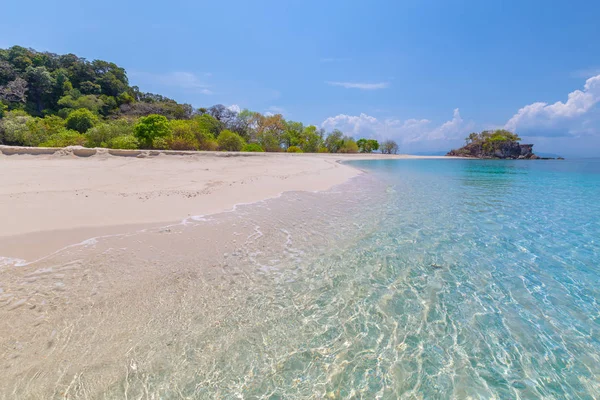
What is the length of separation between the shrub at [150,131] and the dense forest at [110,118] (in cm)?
9

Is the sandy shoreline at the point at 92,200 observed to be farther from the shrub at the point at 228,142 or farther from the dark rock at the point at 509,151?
the dark rock at the point at 509,151

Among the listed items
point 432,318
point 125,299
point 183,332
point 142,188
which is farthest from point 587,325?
point 142,188

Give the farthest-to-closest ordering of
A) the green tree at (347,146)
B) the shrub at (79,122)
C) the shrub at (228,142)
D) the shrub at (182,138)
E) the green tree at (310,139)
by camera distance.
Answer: the green tree at (347,146) < the green tree at (310,139) < the shrub at (79,122) < the shrub at (228,142) < the shrub at (182,138)

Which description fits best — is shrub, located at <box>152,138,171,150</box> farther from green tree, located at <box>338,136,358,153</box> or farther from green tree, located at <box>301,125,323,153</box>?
green tree, located at <box>338,136,358,153</box>

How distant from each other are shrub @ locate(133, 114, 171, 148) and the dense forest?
0.09 metres

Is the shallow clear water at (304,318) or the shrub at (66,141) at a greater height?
the shrub at (66,141)

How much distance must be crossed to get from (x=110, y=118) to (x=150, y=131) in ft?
115

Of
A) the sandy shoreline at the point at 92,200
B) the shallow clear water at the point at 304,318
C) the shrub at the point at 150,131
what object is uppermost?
the shrub at the point at 150,131

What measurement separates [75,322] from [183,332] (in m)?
1.33

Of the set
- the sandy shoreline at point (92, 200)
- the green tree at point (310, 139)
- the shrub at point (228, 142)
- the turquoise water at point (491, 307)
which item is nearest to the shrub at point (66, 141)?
the sandy shoreline at point (92, 200)

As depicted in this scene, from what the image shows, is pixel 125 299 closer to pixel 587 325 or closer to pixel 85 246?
pixel 85 246

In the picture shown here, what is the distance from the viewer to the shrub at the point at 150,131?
83.9ft

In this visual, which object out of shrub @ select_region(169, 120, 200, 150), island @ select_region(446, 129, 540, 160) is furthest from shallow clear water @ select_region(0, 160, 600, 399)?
island @ select_region(446, 129, 540, 160)

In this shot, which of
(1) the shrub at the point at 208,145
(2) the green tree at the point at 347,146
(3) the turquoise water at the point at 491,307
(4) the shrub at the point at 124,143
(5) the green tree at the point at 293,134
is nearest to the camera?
(3) the turquoise water at the point at 491,307
